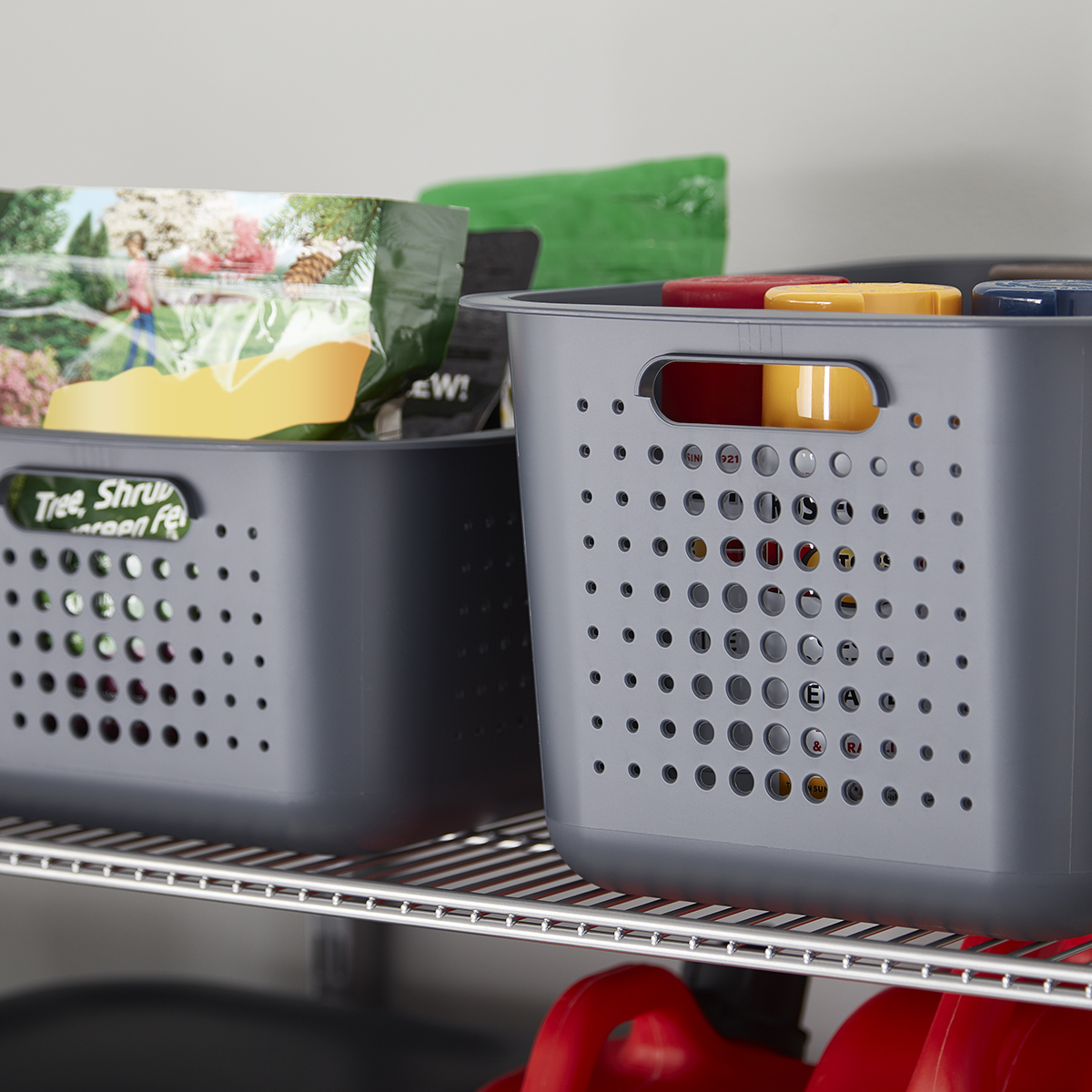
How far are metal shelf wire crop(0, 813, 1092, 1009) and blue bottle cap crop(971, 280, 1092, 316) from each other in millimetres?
274

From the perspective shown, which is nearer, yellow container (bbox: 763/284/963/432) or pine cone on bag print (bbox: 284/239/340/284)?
yellow container (bbox: 763/284/963/432)

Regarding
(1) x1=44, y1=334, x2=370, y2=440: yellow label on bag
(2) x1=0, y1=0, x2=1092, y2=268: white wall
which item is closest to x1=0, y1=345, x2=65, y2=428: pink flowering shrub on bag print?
(1) x1=44, y1=334, x2=370, y2=440: yellow label on bag

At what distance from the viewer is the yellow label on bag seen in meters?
0.75

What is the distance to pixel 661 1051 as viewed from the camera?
90cm

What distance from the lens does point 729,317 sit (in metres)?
0.58

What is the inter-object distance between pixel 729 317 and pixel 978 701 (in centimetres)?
19

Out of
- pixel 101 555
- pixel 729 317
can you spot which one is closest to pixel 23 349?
pixel 101 555

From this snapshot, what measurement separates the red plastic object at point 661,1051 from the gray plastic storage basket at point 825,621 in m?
0.19

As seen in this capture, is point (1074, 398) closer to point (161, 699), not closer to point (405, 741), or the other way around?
point (405, 741)

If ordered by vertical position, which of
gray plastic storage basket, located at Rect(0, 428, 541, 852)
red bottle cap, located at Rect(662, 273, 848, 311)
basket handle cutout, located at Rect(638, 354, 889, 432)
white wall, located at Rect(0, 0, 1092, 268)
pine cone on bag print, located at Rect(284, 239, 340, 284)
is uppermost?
white wall, located at Rect(0, 0, 1092, 268)

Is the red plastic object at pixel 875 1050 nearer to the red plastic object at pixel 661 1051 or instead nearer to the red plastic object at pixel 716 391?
the red plastic object at pixel 661 1051

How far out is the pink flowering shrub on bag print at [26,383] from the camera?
80cm

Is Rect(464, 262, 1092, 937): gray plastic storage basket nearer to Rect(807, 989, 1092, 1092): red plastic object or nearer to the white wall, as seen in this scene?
Rect(807, 989, 1092, 1092): red plastic object

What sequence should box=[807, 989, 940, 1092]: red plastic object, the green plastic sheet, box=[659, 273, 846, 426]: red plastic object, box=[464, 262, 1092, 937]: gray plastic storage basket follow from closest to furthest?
box=[464, 262, 1092, 937]: gray plastic storage basket, box=[659, 273, 846, 426]: red plastic object, box=[807, 989, 940, 1092]: red plastic object, the green plastic sheet
